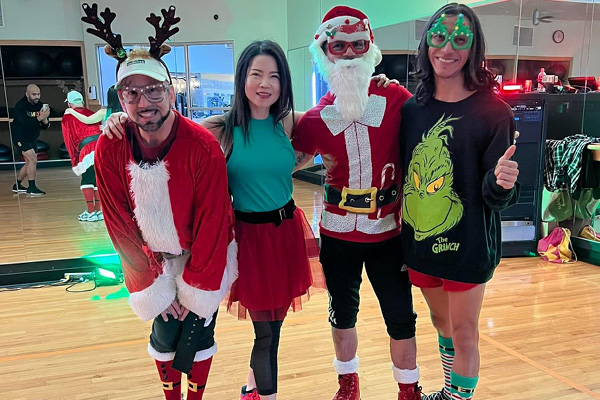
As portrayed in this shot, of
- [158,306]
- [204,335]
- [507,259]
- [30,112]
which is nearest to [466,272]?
[204,335]

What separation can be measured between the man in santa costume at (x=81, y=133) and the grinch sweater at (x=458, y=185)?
3137 mm

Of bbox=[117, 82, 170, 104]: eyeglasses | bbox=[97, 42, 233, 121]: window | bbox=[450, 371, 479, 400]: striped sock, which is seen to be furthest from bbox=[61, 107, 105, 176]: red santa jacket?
bbox=[450, 371, 479, 400]: striped sock

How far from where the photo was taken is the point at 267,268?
1800mm

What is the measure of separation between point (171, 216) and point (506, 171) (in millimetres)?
1108

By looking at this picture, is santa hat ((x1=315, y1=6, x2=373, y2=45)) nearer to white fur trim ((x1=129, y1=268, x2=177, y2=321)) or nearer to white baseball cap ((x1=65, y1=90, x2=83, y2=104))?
white fur trim ((x1=129, y1=268, x2=177, y2=321))

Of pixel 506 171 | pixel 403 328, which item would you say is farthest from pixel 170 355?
pixel 506 171

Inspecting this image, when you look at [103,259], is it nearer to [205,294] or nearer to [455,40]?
Answer: [205,294]

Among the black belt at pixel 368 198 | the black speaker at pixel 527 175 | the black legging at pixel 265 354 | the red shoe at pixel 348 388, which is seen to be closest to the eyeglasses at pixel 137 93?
the black belt at pixel 368 198

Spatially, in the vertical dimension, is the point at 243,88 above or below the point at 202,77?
below

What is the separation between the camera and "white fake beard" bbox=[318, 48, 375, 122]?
1843 mm

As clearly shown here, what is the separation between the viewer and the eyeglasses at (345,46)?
73.8 inches

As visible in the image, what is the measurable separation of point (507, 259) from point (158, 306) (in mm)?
3714

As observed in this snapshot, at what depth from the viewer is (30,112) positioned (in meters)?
4.18

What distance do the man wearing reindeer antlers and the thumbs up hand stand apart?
0.90m
